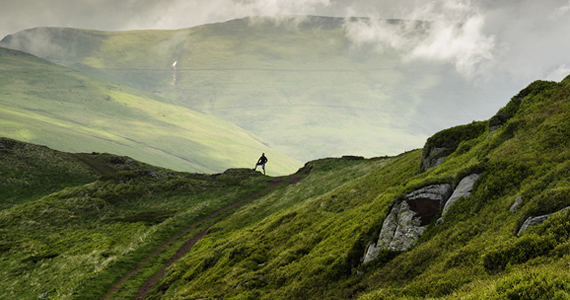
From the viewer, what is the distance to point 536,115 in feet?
55.3

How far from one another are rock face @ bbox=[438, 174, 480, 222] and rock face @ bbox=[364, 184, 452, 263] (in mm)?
523

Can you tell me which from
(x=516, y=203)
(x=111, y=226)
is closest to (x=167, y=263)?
(x=111, y=226)

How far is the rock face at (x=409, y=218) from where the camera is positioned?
43.6ft

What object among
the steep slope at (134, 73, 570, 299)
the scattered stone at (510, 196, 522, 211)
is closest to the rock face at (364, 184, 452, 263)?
the steep slope at (134, 73, 570, 299)

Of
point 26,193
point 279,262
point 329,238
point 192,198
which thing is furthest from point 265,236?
point 26,193

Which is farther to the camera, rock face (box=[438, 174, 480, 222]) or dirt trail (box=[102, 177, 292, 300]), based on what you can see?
dirt trail (box=[102, 177, 292, 300])

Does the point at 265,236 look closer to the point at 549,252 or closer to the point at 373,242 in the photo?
the point at 373,242

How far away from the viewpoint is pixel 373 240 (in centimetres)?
1441

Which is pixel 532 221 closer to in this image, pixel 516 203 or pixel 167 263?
pixel 516 203

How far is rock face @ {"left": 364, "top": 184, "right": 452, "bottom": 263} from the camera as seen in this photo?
13280 millimetres

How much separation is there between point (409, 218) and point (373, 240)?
200 centimetres

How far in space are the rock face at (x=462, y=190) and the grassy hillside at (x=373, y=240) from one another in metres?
0.28

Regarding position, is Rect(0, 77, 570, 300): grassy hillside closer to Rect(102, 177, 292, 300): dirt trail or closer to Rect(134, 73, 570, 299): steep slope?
Result: Rect(134, 73, 570, 299): steep slope

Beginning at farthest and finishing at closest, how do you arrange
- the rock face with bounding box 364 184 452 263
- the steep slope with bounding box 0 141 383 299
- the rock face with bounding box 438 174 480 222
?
the steep slope with bounding box 0 141 383 299, the rock face with bounding box 364 184 452 263, the rock face with bounding box 438 174 480 222
